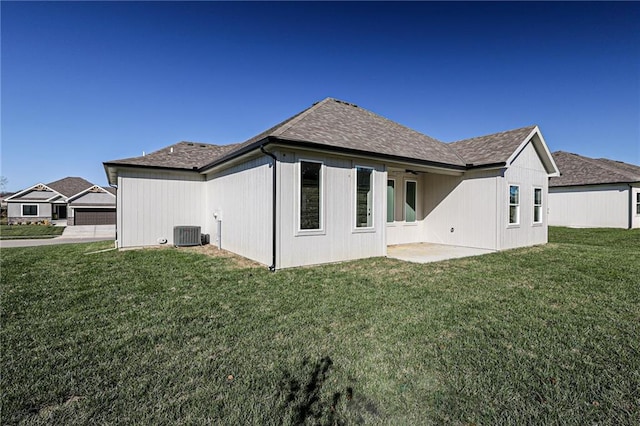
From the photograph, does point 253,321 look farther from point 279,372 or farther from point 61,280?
point 61,280

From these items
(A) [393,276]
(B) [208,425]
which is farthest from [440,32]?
(B) [208,425]

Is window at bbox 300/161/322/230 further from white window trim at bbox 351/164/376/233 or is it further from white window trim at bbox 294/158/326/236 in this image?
white window trim at bbox 351/164/376/233

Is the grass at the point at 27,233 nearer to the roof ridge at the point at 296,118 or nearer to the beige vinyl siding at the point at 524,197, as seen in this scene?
the roof ridge at the point at 296,118

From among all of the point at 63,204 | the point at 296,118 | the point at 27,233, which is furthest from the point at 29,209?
the point at 296,118

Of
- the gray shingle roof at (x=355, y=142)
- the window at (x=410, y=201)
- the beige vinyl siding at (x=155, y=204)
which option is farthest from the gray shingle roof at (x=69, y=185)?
the window at (x=410, y=201)

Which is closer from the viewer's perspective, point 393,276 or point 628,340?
point 628,340

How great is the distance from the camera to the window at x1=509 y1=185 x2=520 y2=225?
11.0m

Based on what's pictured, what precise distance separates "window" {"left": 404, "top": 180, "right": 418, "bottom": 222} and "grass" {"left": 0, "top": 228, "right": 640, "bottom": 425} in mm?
5951

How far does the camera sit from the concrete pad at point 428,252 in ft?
28.8

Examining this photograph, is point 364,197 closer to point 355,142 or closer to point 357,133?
point 355,142

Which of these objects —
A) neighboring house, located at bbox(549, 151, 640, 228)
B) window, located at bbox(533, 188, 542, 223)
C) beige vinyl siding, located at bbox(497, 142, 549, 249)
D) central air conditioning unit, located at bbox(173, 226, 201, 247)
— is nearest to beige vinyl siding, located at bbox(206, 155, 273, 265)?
central air conditioning unit, located at bbox(173, 226, 201, 247)

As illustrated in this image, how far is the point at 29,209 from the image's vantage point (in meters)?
34.4

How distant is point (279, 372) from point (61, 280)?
6166 millimetres

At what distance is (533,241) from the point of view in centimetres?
1202
